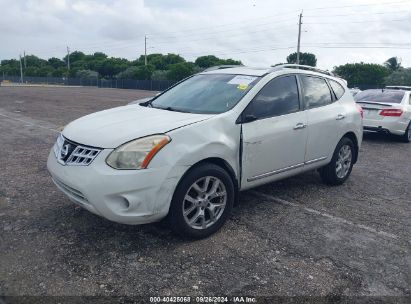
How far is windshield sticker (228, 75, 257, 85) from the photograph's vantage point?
444 centimetres

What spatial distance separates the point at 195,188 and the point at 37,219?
1.84 m

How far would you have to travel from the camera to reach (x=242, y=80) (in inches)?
178

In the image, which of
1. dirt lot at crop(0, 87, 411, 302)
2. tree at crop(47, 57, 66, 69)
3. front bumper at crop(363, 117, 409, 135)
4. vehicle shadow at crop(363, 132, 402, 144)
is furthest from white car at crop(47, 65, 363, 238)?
tree at crop(47, 57, 66, 69)

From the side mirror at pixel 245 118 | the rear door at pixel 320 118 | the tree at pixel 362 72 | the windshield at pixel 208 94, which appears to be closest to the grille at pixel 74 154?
the windshield at pixel 208 94

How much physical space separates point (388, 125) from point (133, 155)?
27.1 feet

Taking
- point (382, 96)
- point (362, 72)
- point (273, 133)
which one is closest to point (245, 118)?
point (273, 133)

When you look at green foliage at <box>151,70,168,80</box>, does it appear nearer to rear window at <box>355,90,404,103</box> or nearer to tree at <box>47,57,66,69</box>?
rear window at <box>355,90,404,103</box>

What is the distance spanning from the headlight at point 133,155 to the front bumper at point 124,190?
0.05 meters

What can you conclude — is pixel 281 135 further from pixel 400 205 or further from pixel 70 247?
pixel 70 247

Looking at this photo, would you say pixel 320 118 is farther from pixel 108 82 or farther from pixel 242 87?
pixel 108 82

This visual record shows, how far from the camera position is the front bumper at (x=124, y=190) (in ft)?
10.5

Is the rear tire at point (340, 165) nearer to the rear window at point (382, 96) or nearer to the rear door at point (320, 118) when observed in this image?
the rear door at point (320, 118)

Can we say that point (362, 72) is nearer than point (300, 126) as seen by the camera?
No

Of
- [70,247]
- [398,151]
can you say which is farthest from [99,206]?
[398,151]
